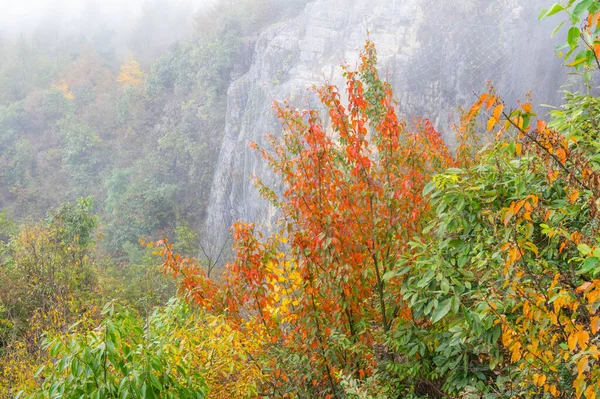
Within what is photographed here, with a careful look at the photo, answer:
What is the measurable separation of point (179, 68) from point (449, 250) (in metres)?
25.1

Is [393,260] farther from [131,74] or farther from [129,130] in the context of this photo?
[131,74]

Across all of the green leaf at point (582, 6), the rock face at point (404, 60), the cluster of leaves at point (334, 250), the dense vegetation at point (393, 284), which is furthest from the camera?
the rock face at point (404, 60)

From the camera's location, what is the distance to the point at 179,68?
25.2m

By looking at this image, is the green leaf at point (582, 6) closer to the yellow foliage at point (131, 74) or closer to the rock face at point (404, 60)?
the rock face at point (404, 60)

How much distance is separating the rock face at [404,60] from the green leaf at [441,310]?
29.4 feet

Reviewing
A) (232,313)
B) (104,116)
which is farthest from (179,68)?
(232,313)

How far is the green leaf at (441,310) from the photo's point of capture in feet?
6.81

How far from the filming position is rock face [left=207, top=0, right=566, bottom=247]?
13.4 metres

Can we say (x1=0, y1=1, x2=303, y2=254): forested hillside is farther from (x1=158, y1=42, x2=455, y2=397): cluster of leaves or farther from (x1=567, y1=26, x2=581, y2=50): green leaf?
(x1=567, y1=26, x2=581, y2=50): green leaf

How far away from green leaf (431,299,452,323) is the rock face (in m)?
8.96

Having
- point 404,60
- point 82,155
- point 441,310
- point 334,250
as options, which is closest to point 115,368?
point 334,250

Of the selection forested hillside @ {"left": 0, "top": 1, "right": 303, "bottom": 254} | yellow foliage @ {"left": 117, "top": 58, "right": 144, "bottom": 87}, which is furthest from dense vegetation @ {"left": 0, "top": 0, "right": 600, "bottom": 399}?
yellow foliage @ {"left": 117, "top": 58, "right": 144, "bottom": 87}

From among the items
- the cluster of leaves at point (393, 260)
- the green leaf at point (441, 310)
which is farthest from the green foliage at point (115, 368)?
the green leaf at point (441, 310)

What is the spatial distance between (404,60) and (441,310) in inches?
570
